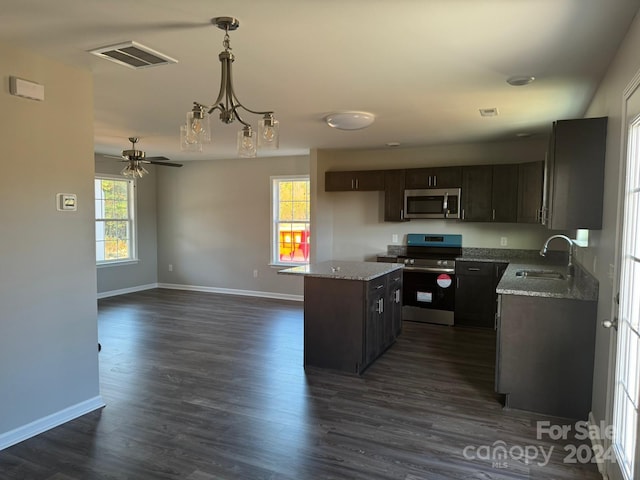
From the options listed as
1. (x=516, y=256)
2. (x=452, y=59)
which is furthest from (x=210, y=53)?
(x=516, y=256)

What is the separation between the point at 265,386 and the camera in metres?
3.55

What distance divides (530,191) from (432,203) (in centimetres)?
122

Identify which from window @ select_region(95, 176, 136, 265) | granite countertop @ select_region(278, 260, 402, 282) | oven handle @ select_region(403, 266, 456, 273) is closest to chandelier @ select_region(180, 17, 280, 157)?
granite countertop @ select_region(278, 260, 402, 282)

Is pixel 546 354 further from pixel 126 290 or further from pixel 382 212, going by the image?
pixel 126 290

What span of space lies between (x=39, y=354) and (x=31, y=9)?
208 cm

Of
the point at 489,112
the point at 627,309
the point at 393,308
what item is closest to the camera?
the point at 627,309

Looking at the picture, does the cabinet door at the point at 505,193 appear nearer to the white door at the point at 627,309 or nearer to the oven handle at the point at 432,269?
the oven handle at the point at 432,269

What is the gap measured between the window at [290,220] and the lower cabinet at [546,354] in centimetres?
439

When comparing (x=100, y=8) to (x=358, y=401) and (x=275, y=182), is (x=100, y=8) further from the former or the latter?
(x=275, y=182)

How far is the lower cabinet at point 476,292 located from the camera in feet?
17.5

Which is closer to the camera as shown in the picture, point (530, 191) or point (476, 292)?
point (530, 191)

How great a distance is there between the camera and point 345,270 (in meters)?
4.10

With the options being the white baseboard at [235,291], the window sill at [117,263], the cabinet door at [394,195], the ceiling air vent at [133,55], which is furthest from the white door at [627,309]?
the window sill at [117,263]

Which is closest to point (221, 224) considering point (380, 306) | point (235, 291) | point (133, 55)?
point (235, 291)
